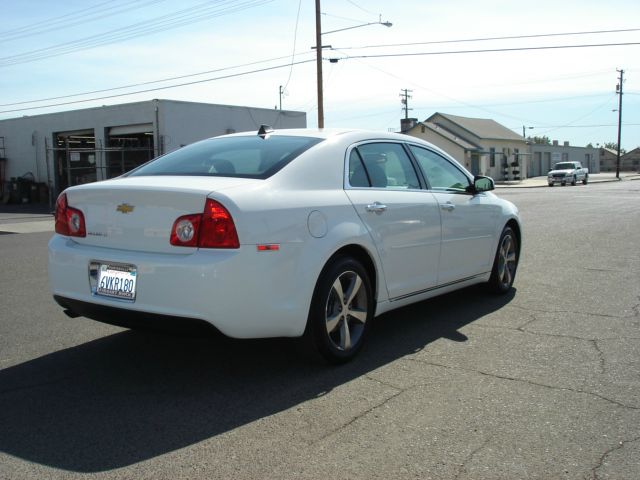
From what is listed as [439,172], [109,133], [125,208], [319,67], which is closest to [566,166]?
[319,67]

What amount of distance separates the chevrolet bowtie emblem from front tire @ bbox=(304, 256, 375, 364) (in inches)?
49.8

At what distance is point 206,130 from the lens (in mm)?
28562

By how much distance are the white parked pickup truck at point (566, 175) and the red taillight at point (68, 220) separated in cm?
4753

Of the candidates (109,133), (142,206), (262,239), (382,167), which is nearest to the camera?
(262,239)

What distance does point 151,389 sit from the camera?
3939mm

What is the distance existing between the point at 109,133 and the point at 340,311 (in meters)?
28.3

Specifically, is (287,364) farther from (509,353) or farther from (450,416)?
(509,353)

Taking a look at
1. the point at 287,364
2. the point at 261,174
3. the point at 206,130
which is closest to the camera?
the point at 261,174

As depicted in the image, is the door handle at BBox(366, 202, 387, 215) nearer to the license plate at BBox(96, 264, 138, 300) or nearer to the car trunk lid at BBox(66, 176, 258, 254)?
the car trunk lid at BBox(66, 176, 258, 254)

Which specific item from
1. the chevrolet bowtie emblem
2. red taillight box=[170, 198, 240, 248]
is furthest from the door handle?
the chevrolet bowtie emblem

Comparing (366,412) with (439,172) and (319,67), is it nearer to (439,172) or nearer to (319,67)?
(439,172)

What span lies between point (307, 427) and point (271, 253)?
1.02 m

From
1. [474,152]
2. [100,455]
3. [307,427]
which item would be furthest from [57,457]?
[474,152]

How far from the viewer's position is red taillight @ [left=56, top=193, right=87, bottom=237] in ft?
13.8
